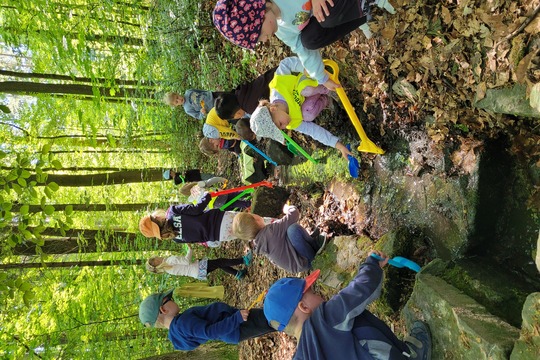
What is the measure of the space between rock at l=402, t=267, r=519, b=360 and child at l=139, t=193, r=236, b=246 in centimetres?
294

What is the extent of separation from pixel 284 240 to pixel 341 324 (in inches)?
88.5

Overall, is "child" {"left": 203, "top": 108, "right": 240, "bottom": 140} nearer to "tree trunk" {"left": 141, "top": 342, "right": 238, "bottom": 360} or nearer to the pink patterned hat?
the pink patterned hat

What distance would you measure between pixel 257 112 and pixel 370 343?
2.59 metres

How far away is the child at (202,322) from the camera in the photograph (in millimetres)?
4820

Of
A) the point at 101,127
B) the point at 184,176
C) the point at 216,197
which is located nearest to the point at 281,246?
the point at 216,197

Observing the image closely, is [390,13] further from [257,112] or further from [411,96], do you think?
[257,112]

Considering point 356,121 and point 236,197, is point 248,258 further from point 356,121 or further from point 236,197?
point 356,121

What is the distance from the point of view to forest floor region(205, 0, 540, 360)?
2666 mm

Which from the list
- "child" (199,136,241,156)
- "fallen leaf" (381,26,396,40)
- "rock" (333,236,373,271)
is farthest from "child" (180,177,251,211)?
"fallen leaf" (381,26,396,40)

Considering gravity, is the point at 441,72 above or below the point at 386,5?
below

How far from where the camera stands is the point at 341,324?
2.76 meters

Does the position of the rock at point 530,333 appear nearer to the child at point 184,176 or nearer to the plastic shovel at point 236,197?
the plastic shovel at point 236,197

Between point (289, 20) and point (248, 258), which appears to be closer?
point (289, 20)

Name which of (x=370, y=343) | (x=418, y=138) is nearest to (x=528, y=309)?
(x=370, y=343)
